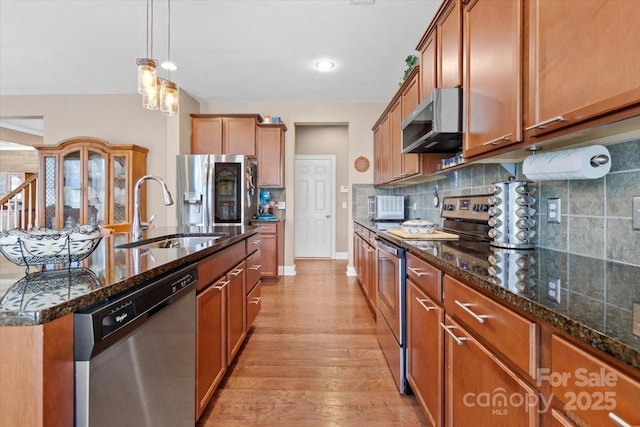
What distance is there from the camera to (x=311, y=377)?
6.35 ft

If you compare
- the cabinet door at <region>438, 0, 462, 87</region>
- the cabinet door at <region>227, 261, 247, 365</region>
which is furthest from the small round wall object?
the cabinet door at <region>227, 261, 247, 365</region>

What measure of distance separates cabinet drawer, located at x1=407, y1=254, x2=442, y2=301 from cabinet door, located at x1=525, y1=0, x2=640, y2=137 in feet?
2.15

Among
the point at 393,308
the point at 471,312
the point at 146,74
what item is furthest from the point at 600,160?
Answer: the point at 146,74

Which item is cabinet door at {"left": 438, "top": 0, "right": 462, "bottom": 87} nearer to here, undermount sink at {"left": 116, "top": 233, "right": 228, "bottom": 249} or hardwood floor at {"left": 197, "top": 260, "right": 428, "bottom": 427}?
undermount sink at {"left": 116, "top": 233, "right": 228, "bottom": 249}

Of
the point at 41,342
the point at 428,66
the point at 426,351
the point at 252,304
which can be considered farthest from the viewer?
the point at 252,304

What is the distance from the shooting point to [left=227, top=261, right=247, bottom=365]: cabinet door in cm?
183

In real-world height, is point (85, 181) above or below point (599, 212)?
above

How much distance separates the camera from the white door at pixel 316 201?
6.06 metres

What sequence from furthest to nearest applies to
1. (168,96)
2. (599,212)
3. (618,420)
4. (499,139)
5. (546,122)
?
(168,96)
(499,139)
(599,212)
(546,122)
(618,420)

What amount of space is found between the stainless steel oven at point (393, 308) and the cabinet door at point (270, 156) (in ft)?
8.47

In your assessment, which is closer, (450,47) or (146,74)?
(450,47)

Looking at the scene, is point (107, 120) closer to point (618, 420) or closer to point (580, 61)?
point (580, 61)

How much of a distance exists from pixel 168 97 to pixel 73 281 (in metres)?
1.91

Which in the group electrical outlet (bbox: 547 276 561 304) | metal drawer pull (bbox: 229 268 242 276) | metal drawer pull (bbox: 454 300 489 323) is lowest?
metal drawer pull (bbox: 229 268 242 276)
